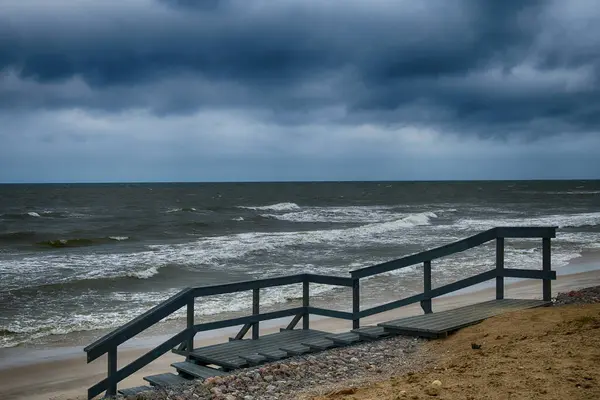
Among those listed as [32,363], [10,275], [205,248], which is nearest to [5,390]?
[32,363]

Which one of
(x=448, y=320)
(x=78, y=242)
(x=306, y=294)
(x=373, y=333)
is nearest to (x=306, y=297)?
(x=306, y=294)

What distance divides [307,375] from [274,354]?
1.13m

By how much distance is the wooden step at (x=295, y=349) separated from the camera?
8320 millimetres

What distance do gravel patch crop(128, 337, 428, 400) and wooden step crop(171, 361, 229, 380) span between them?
26 centimetres

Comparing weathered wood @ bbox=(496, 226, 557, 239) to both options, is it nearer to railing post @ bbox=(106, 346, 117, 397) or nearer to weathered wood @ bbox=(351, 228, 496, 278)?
weathered wood @ bbox=(351, 228, 496, 278)

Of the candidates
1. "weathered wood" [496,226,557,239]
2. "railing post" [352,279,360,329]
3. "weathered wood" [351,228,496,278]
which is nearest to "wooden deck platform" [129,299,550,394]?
"railing post" [352,279,360,329]

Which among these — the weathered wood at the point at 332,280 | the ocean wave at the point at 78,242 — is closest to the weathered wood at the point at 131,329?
the weathered wood at the point at 332,280

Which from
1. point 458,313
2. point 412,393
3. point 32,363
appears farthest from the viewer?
point 32,363

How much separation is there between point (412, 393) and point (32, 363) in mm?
8705

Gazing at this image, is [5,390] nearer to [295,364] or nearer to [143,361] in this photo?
[143,361]

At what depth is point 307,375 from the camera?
7207 mm

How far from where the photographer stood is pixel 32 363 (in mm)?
11719

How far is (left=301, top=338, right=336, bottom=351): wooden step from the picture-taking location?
8457mm

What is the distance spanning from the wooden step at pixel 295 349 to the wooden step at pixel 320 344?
7cm
